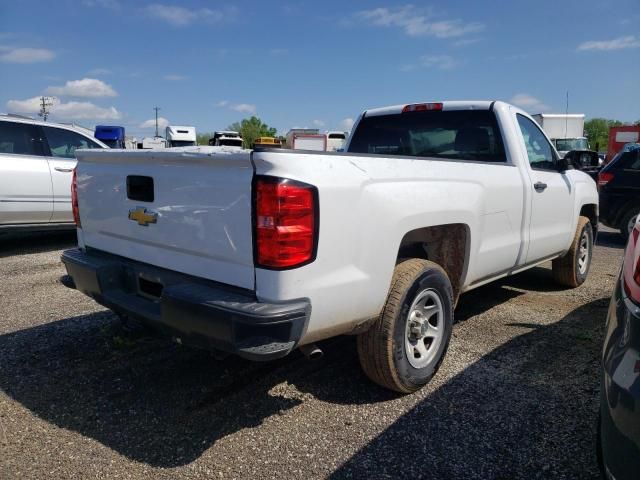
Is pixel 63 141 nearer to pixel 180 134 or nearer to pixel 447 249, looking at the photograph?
pixel 447 249

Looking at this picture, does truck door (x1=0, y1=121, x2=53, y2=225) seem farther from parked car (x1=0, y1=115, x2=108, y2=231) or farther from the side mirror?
the side mirror

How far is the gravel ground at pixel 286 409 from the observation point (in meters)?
2.49

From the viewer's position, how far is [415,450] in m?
2.59

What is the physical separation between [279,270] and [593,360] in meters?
2.60

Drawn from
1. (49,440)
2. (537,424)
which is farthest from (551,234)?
(49,440)

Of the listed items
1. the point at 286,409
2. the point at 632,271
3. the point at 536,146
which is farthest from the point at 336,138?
the point at 632,271

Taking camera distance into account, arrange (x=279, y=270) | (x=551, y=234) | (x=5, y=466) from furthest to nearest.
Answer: (x=551, y=234) → (x=5, y=466) → (x=279, y=270)

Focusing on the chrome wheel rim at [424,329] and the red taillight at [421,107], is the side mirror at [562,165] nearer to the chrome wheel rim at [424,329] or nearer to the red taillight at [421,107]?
the red taillight at [421,107]

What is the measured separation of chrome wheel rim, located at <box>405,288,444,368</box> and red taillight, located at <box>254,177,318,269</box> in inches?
40.4

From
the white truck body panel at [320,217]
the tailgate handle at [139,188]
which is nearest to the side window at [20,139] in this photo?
the white truck body panel at [320,217]

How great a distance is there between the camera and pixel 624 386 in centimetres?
164

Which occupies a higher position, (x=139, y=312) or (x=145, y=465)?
(x=139, y=312)

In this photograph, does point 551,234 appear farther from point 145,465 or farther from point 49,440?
Result: point 49,440

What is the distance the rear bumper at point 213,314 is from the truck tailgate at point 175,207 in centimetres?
8
